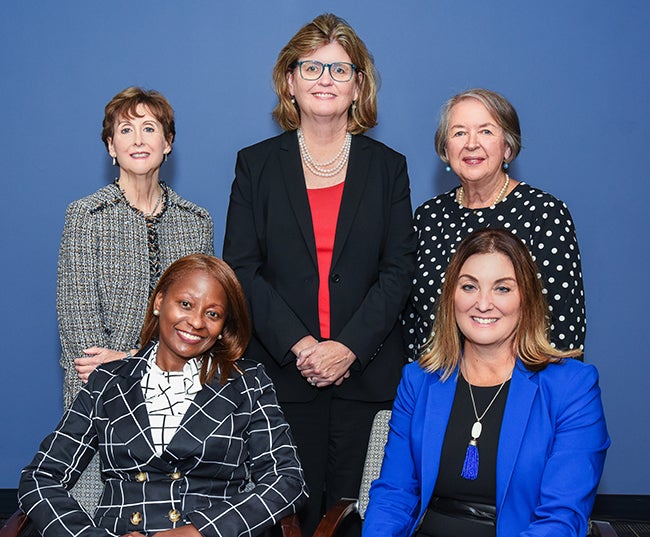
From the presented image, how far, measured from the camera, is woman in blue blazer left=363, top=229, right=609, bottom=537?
94.4 inches

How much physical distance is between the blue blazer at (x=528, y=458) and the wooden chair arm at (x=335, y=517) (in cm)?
7

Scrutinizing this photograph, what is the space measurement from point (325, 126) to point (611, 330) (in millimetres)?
2114

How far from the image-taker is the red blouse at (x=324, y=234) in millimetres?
3125

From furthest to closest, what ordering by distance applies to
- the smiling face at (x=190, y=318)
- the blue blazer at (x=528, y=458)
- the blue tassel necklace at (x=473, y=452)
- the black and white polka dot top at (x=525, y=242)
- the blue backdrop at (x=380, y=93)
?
the blue backdrop at (x=380, y=93) → the black and white polka dot top at (x=525, y=242) → the smiling face at (x=190, y=318) → the blue tassel necklace at (x=473, y=452) → the blue blazer at (x=528, y=458)

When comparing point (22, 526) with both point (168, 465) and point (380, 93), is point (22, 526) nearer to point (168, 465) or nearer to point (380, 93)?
point (168, 465)

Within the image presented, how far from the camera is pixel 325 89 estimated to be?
10.2 ft

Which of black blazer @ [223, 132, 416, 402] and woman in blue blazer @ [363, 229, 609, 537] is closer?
woman in blue blazer @ [363, 229, 609, 537]

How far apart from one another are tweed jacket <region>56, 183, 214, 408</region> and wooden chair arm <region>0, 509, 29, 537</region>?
61 centimetres

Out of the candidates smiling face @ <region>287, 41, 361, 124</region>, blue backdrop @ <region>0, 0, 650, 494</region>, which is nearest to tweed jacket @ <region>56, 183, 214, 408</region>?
smiling face @ <region>287, 41, 361, 124</region>

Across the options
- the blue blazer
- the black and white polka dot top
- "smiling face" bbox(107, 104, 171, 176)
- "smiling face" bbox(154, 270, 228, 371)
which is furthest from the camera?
"smiling face" bbox(107, 104, 171, 176)

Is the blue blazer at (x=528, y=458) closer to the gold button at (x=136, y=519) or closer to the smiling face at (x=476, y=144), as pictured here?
the gold button at (x=136, y=519)

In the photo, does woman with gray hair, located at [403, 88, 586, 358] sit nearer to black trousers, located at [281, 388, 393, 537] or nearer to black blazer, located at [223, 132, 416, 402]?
black blazer, located at [223, 132, 416, 402]

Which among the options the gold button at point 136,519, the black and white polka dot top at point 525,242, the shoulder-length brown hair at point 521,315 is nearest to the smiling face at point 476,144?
the black and white polka dot top at point 525,242

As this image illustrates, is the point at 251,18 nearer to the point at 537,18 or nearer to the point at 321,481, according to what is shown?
the point at 537,18
